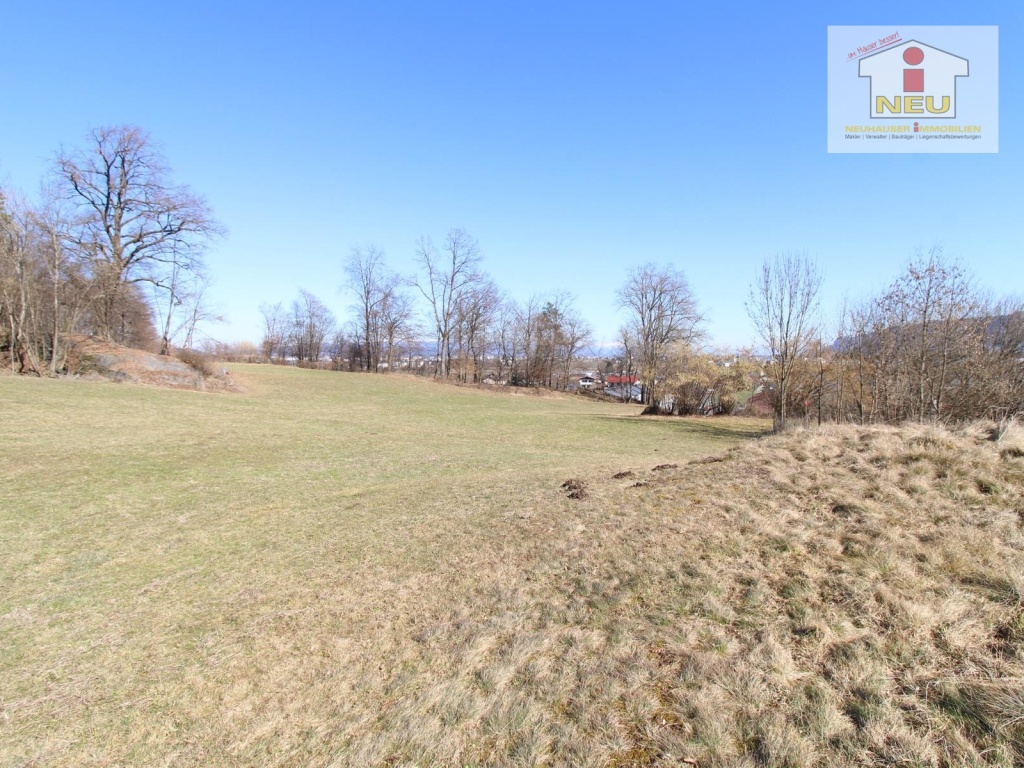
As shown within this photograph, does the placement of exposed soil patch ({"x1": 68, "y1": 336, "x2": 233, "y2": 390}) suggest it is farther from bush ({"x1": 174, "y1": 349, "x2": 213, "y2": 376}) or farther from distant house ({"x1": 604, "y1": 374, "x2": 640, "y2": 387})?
distant house ({"x1": 604, "y1": 374, "x2": 640, "y2": 387})

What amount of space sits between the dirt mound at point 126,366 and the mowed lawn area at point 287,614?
43.5 ft

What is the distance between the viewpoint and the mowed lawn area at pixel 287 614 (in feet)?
6.63

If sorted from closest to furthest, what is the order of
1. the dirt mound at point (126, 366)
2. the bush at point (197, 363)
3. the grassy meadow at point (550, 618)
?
the grassy meadow at point (550, 618), the dirt mound at point (126, 366), the bush at point (197, 363)

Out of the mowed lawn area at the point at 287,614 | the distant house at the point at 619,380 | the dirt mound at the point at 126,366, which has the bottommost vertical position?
the mowed lawn area at the point at 287,614


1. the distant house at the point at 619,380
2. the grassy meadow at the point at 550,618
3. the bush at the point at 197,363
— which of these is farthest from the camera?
the distant house at the point at 619,380

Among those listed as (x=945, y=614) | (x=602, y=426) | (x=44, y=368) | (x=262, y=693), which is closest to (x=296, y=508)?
(x=262, y=693)

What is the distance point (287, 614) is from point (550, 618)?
6.18ft

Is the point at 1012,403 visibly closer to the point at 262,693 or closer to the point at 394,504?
the point at 394,504

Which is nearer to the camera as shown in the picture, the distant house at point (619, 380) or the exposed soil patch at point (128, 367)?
the exposed soil patch at point (128, 367)

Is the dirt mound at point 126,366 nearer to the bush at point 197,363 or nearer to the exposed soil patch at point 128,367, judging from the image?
the exposed soil patch at point 128,367

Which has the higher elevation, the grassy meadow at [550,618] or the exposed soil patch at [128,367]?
the exposed soil patch at [128,367]

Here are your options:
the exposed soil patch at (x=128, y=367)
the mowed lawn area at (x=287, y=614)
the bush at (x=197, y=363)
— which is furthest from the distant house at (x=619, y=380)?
the mowed lawn area at (x=287, y=614)

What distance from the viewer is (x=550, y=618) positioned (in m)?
2.83

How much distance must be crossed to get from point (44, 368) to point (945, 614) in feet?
87.4
